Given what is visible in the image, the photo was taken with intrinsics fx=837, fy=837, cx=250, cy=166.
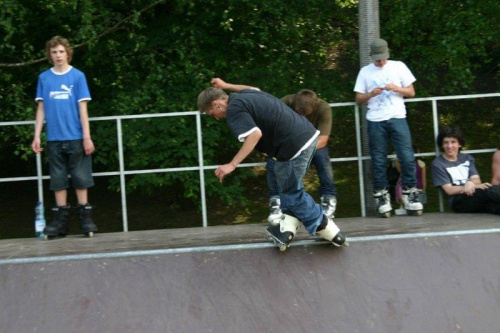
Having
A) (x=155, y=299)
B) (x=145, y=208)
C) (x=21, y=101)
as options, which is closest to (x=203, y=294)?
(x=155, y=299)

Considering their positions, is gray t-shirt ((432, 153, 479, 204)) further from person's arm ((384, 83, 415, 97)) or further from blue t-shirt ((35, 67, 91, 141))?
blue t-shirt ((35, 67, 91, 141))

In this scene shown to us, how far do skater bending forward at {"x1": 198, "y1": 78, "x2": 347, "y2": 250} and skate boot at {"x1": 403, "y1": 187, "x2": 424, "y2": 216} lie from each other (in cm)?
203

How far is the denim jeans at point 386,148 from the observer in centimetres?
799

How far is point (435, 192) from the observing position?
1358 centimetres

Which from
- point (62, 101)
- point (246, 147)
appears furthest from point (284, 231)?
point (62, 101)

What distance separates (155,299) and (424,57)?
Result: 19.7 ft

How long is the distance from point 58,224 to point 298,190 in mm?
2570

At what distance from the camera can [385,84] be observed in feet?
26.3

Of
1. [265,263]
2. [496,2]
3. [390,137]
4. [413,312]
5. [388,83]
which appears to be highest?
[496,2]

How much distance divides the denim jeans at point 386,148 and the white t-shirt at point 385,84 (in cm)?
7

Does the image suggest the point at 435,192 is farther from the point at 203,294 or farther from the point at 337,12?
the point at 203,294

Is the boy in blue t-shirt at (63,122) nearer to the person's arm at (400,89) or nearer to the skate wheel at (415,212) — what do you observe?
the person's arm at (400,89)

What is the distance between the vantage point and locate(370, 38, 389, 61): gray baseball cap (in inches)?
311

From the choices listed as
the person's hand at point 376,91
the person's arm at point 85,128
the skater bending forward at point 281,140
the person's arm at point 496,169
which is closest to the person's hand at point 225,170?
the skater bending forward at point 281,140
